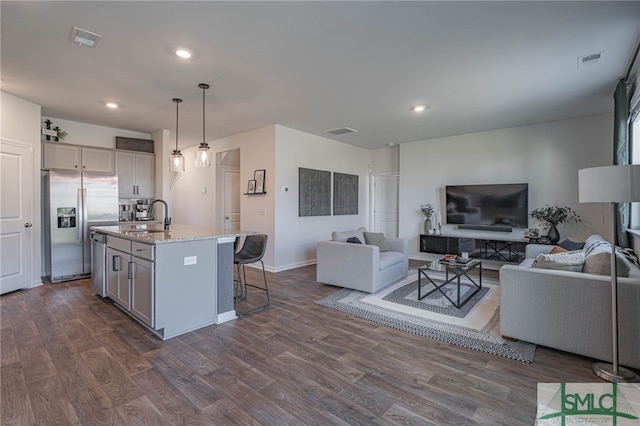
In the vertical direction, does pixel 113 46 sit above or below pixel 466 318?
above

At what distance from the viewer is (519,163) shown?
5617 mm

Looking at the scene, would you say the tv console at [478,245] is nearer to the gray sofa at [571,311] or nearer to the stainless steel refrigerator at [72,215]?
the gray sofa at [571,311]

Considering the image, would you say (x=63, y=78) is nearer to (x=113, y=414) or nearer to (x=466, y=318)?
(x=113, y=414)

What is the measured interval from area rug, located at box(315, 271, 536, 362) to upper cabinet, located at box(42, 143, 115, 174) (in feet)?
15.3

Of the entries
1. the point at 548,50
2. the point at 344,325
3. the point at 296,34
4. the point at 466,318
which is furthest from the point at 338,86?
the point at 466,318

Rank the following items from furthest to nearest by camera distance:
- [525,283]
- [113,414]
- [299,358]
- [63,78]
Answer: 1. [63,78]
2. [525,283]
3. [299,358]
4. [113,414]

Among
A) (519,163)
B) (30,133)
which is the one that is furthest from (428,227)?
(30,133)

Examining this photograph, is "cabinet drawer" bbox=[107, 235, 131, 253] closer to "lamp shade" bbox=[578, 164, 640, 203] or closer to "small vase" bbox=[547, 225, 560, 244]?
"lamp shade" bbox=[578, 164, 640, 203]

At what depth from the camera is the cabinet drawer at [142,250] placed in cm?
271

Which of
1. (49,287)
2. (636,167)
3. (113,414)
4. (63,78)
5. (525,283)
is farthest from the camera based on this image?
(49,287)

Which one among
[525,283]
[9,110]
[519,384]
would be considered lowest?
[519,384]

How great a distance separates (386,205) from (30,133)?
6901 mm

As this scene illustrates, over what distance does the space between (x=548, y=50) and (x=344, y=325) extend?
335 centimetres

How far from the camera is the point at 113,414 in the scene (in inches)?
70.1
